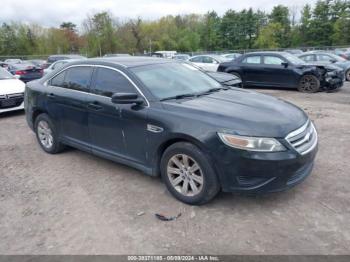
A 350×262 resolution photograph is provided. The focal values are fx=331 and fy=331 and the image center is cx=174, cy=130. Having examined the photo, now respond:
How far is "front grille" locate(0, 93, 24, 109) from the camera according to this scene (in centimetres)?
851

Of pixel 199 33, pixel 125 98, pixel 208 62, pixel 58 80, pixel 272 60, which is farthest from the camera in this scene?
pixel 199 33

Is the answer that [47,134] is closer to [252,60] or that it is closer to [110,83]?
[110,83]

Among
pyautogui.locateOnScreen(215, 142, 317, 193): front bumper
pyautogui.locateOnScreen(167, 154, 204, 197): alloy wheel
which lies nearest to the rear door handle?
pyautogui.locateOnScreen(167, 154, 204, 197): alloy wheel

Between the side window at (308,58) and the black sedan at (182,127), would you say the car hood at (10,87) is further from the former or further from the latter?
the side window at (308,58)

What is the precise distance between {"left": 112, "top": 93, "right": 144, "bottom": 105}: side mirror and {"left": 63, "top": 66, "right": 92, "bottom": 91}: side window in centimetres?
106

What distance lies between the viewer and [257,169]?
10.8ft

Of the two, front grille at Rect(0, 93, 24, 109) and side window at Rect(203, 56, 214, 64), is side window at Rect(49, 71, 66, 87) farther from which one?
side window at Rect(203, 56, 214, 64)

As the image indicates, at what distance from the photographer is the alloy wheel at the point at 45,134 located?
5.57m

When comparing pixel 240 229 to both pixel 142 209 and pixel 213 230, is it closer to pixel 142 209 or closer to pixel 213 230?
pixel 213 230

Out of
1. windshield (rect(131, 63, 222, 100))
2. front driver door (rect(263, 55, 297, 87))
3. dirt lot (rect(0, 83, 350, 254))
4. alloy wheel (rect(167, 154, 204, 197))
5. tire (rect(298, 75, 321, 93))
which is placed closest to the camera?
dirt lot (rect(0, 83, 350, 254))

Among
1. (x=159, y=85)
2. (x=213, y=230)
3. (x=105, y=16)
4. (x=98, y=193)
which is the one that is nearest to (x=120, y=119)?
(x=159, y=85)

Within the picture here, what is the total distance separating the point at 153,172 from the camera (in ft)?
13.2

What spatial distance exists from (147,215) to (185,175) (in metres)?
0.61

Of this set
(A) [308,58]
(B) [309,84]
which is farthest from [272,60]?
(A) [308,58]
